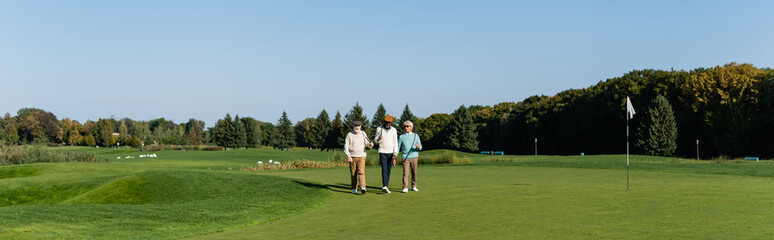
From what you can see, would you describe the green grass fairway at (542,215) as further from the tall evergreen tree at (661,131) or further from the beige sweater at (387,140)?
the tall evergreen tree at (661,131)

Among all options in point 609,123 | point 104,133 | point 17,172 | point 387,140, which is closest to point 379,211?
point 387,140

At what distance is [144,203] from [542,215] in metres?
10.9

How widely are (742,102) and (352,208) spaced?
66.8 metres

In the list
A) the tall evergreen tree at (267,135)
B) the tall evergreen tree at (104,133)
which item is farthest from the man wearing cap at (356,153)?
the tall evergreen tree at (267,135)

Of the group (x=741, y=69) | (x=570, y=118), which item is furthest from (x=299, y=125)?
(x=741, y=69)

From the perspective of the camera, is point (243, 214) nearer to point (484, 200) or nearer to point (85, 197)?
point (484, 200)

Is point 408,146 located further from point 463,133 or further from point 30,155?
point 463,133

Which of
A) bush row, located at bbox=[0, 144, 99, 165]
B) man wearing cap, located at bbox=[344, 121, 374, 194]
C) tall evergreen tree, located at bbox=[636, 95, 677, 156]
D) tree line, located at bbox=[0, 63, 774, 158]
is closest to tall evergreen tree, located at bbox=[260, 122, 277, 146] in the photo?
tree line, located at bbox=[0, 63, 774, 158]

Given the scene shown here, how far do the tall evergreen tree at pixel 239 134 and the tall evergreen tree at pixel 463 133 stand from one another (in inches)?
1834

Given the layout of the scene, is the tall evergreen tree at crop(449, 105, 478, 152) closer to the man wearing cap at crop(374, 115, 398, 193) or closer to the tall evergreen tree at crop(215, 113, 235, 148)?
the tall evergreen tree at crop(215, 113, 235, 148)

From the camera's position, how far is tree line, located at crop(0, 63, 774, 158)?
63875mm

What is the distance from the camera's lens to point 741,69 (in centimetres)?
6438

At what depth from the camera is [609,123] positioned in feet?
276

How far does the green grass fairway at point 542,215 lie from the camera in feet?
27.6
